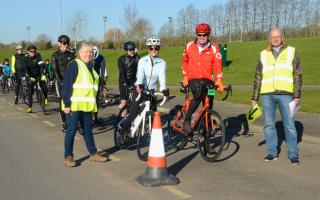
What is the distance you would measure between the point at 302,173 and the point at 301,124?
3741 millimetres

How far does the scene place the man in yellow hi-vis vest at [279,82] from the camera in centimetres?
717

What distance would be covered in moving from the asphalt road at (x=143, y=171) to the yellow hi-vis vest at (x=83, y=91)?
91 centimetres

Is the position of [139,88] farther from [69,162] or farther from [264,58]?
[264,58]

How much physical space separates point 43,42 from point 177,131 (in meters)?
Answer: 83.7

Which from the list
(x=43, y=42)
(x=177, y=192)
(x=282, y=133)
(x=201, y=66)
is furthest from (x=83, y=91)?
(x=43, y=42)

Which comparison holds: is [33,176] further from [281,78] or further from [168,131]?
[281,78]

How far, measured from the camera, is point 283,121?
7.39 meters

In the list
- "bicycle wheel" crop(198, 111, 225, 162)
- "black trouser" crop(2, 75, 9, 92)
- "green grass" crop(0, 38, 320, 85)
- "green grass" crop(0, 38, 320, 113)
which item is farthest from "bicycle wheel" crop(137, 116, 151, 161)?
"black trouser" crop(2, 75, 9, 92)

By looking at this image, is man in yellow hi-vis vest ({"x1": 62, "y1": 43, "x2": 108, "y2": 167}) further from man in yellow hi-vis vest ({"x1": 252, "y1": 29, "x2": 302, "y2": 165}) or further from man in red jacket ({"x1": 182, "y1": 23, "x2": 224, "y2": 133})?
man in yellow hi-vis vest ({"x1": 252, "y1": 29, "x2": 302, "y2": 165})

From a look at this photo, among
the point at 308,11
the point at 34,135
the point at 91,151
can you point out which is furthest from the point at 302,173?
the point at 308,11

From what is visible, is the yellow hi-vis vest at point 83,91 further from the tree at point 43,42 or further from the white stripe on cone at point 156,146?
the tree at point 43,42

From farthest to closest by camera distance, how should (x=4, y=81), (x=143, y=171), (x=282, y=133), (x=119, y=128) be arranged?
1. (x=4, y=81)
2. (x=282, y=133)
3. (x=119, y=128)
4. (x=143, y=171)

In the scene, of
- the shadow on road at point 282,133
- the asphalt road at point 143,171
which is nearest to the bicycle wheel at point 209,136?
the asphalt road at point 143,171

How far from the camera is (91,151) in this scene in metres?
7.56
